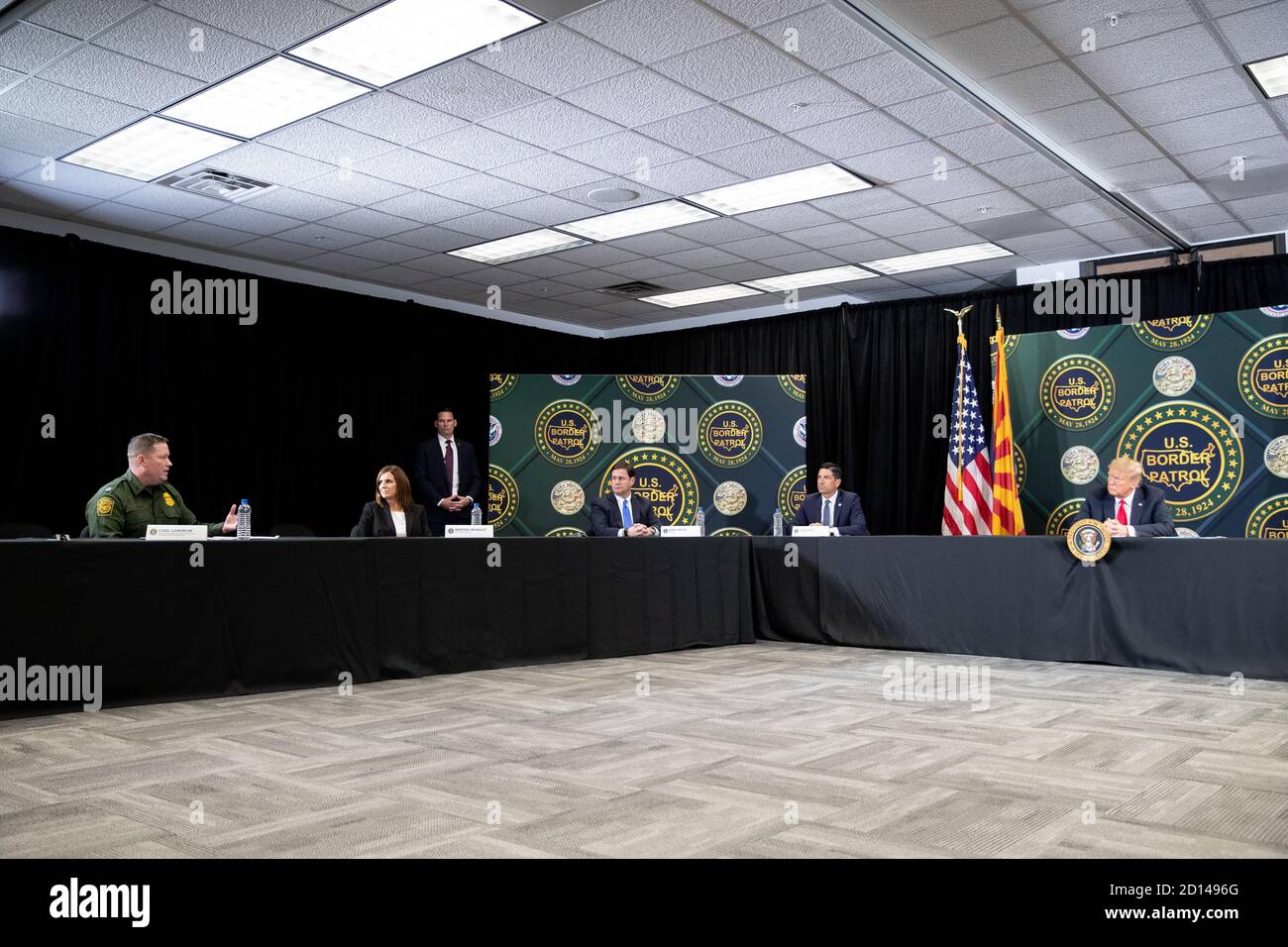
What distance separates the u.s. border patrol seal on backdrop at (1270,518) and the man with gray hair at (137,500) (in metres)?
6.67

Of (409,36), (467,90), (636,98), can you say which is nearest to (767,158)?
(636,98)

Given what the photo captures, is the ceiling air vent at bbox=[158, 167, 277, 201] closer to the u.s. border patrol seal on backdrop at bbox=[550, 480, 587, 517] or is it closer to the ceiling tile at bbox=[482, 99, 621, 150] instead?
the ceiling tile at bbox=[482, 99, 621, 150]

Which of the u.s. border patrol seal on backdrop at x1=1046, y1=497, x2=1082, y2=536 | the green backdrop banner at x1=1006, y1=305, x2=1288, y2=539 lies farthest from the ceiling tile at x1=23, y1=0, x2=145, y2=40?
the u.s. border patrol seal on backdrop at x1=1046, y1=497, x2=1082, y2=536

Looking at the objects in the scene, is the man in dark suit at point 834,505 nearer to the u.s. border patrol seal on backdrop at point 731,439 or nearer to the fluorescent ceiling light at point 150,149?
the u.s. border patrol seal on backdrop at point 731,439

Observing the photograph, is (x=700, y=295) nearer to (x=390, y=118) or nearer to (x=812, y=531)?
(x=812, y=531)

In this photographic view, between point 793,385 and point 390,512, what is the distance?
407cm

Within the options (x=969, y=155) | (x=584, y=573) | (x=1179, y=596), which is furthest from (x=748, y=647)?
(x=969, y=155)

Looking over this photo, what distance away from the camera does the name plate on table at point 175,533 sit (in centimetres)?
430

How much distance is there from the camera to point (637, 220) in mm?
7152

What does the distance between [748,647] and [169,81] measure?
4.38 m

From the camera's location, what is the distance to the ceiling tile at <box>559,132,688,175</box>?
566 cm

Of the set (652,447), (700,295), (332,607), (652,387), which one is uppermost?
(700,295)
